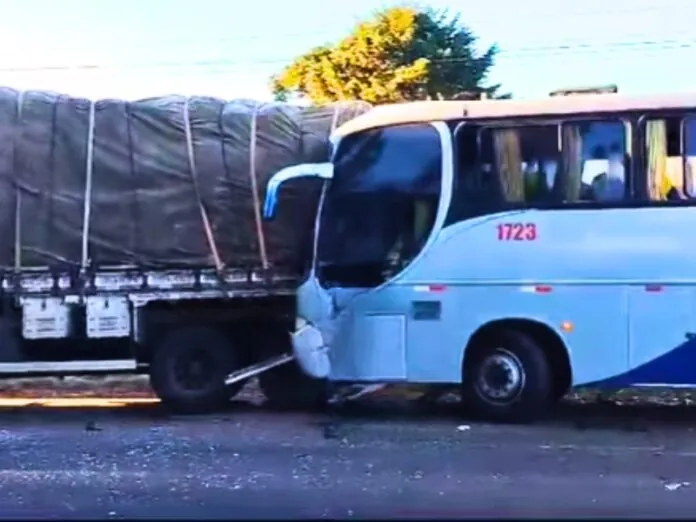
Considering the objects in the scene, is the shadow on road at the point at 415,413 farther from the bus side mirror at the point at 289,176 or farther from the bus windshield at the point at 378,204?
the bus side mirror at the point at 289,176

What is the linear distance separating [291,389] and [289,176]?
2.67 metres

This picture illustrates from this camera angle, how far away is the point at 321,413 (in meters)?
13.3

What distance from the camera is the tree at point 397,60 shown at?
33.9m

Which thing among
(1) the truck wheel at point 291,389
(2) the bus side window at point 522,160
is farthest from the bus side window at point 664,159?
(1) the truck wheel at point 291,389

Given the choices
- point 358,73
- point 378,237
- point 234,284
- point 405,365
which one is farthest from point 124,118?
point 358,73

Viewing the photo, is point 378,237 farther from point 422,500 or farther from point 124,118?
point 422,500

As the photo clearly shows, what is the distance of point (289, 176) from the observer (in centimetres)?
1255

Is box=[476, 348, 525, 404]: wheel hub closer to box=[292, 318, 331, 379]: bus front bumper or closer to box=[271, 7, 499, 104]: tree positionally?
box=[292, 318, 331, 379]: bus front bumper

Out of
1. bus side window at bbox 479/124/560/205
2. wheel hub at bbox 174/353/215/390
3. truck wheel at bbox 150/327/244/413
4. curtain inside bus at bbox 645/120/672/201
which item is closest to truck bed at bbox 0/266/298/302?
truck wheel at bbox 150/327/244/413

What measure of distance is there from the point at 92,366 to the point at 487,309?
4.22m

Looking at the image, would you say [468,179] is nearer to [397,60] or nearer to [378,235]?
[378,235]

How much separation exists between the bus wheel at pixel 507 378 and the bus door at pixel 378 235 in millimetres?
672

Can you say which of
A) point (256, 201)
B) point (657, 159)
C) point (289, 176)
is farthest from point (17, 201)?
point (657, 159)

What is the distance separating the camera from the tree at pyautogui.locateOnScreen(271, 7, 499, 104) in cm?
3391
